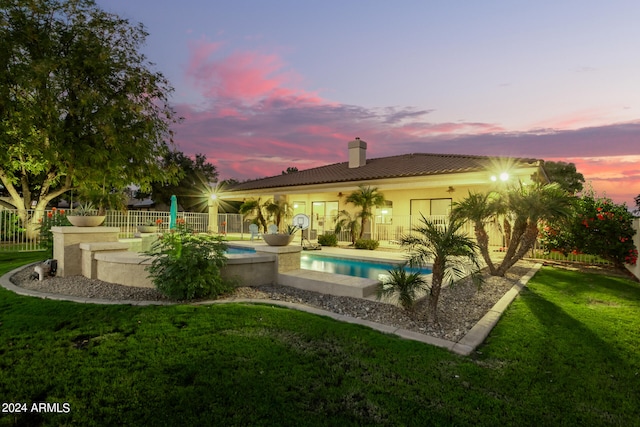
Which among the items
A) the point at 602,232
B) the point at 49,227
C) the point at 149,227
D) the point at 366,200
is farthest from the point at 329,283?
the point at 149,227

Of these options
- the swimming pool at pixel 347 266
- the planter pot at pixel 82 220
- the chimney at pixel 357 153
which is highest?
the chimney at pixel 357 153

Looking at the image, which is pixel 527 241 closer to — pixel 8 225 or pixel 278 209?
pixel 278 209

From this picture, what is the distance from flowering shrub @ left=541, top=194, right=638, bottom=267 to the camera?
33.4ft

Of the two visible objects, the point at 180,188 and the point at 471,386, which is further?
the point at 180,188

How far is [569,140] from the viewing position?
19.9 meters

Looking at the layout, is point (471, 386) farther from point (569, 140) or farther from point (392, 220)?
point (569, 140)

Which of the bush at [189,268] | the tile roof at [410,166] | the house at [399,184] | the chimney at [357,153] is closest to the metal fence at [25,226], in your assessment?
the bush at [189,268]

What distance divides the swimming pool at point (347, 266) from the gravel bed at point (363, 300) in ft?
9.66

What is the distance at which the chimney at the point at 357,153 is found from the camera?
21.8m

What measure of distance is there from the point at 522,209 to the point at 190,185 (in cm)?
3695

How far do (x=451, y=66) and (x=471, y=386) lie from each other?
11.7m

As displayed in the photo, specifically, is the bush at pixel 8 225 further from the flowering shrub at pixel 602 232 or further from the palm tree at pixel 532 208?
the flowering shrub at pixel 602 232

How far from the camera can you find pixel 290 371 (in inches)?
130

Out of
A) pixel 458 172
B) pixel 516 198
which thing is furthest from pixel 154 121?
pixel 516 198
